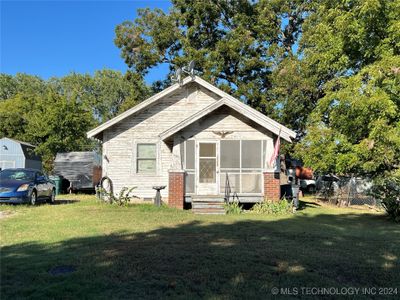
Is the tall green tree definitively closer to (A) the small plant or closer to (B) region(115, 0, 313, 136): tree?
(B) region(115, 0, 313, 136): tree

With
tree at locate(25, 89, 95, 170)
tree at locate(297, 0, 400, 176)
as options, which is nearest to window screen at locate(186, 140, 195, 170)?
tree at locate(297, 0, 400, 176)

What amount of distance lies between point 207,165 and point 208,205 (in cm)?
208

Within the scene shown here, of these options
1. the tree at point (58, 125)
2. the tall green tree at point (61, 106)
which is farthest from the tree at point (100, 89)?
the tree at point (58, 125)

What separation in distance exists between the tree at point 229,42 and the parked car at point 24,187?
14308 mm

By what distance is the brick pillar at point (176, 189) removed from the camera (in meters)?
14.6

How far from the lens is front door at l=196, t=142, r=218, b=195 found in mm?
15383

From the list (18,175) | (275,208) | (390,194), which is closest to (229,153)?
(275,208)

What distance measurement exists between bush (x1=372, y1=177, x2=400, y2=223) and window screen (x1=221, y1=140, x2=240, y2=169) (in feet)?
17.1

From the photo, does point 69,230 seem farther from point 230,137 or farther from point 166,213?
point 230,137

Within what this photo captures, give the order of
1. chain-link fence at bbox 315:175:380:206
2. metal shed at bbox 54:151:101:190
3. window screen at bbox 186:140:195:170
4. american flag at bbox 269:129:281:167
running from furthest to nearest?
1. metal shed at bbox 54:151:101:190
2. chain-link fence at bbox 315:175:380:206
3. window screen at bbox 186:140:195:170
4. american flag at bbox 269:129:281:167

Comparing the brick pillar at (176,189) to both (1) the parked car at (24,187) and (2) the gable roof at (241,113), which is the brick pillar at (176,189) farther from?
(1) the parked car at (24,187)

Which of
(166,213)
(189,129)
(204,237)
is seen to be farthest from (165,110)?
(204,237)

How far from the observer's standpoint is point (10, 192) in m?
14.0

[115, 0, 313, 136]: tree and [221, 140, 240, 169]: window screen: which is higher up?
[115, 0, 313, 136]: tree
